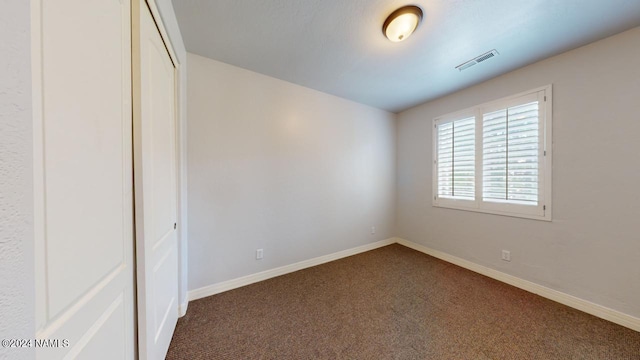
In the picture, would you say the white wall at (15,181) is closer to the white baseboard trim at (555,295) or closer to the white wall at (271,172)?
the white wall at (271,172)

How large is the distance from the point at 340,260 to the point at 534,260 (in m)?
2.20

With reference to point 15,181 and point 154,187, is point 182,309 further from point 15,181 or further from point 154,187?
point 15,181

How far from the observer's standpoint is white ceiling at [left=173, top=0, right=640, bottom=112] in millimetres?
1500

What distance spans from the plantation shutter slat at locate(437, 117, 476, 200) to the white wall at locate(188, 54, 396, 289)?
3.15 feet

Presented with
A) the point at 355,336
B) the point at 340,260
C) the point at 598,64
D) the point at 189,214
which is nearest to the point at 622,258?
the point at 598,64

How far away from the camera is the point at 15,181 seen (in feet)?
1.20

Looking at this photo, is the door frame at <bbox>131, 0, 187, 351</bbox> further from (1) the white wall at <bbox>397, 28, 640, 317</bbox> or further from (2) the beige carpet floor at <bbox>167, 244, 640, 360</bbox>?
(1) the white wall at <bbox>397, 28, 640, 317</bbox>

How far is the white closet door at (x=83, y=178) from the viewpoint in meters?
0.53

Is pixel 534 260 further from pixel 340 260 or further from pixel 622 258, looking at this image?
pixel 340 260

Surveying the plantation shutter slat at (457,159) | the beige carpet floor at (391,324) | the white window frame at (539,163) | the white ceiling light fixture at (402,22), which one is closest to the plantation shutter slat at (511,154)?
the white window frame at (539,163)

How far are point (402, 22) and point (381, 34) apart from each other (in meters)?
0.23

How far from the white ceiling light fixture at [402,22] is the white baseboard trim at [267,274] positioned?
2691 mm

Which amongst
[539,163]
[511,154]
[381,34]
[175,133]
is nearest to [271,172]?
[175,133]

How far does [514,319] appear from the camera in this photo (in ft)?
5.84
